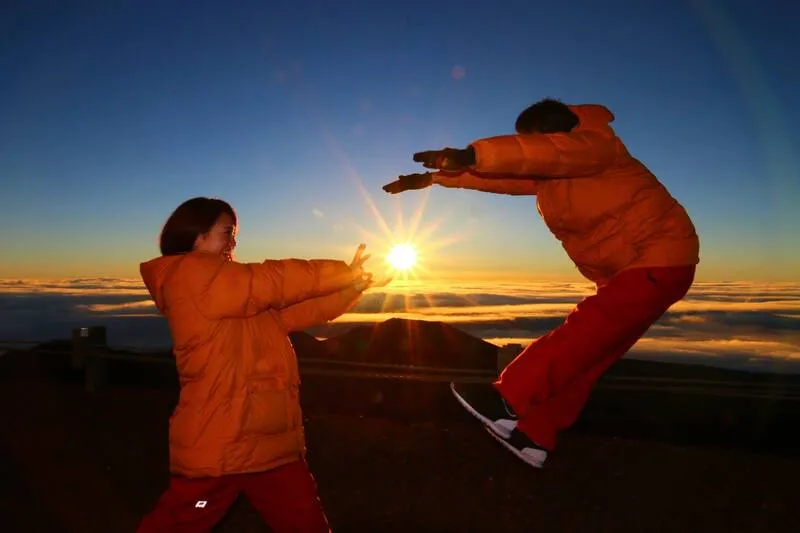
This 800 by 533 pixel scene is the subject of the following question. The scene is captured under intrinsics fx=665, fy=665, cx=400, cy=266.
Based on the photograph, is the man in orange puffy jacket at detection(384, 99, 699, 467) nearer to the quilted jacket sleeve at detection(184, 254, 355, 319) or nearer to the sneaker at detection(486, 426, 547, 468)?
the sneaker at detection(486, 426, 547, 468)

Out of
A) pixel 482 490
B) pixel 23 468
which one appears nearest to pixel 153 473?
pixel 23 468

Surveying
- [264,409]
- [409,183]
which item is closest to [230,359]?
[264,409]

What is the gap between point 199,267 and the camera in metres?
2.60

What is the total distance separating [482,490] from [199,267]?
3.79 m

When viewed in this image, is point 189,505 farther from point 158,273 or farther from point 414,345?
point 414,345

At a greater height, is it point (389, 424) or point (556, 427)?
point (556, 427)

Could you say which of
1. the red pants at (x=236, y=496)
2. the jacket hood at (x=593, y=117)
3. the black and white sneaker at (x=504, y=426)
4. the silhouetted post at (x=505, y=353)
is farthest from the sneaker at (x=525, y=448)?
the silhouetted post at (x=505, y=353)

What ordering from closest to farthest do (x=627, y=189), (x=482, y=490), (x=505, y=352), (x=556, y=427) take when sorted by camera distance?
(x=627, y=189), (x=556, y=427), (x=482, y=490), (x=505, y=352)

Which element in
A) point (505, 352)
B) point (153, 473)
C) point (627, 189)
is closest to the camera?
point (627, 189)

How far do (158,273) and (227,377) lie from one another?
0.52 metres

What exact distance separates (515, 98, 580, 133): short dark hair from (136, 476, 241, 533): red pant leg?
203 centimetres

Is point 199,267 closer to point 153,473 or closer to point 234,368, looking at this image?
point 234,368

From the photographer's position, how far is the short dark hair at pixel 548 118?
3105 millimetres

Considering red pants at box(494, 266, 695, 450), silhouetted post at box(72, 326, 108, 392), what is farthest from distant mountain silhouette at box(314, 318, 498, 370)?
red pants at box(494, 266, 695, 450)
